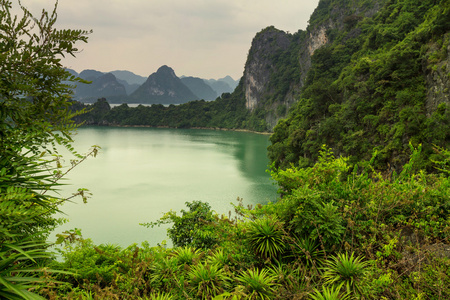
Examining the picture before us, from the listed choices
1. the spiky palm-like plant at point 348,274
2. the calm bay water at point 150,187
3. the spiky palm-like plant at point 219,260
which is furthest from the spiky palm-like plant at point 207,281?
the calm bay water at point 150,187

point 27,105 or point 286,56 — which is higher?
point 286,56

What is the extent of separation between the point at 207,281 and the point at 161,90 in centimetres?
19323

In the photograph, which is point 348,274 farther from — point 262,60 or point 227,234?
point 262,60

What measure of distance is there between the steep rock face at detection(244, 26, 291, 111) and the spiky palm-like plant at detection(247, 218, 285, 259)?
247ft

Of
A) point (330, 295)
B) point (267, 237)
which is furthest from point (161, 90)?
point (330, 295)

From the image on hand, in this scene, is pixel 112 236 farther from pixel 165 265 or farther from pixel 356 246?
pixel 356 246

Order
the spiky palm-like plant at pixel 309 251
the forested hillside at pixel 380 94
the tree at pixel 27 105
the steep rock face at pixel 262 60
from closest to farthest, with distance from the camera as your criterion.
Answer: the tree at pixel 27 105 < the spiky palm-like plant at pixel 309 251 < the forested hillside at pixel 380 94 < the steep rock face at pixel 262 60

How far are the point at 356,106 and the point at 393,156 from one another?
504 centimetres

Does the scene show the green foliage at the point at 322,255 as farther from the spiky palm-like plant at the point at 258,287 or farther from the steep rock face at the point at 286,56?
the steep rock face at the point at 286,56

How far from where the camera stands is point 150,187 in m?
19.8

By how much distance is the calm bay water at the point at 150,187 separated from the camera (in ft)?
42.3

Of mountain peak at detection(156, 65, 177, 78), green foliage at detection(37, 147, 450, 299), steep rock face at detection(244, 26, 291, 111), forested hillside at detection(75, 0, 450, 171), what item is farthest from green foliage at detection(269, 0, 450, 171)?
mountain peak at detection(156, 65, 177, 78)

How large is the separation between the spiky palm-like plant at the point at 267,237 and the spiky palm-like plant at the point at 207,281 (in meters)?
0.49

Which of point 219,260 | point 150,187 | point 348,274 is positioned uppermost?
point 348,274
